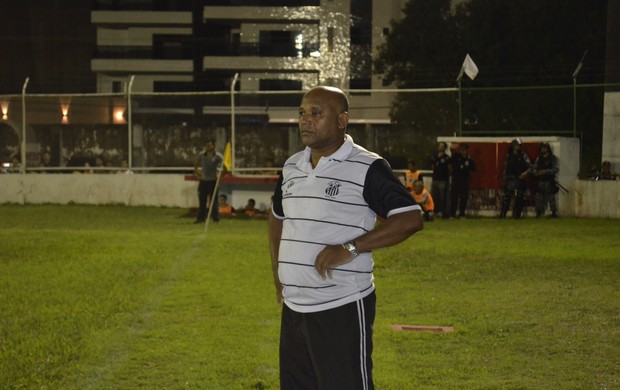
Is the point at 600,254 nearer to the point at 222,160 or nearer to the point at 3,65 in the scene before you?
the point at 222,160

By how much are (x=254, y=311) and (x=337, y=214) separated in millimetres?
6091

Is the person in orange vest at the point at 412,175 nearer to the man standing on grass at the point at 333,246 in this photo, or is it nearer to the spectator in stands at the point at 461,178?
the spectator in stands at the point at 461,178

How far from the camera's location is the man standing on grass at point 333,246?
16.1ft

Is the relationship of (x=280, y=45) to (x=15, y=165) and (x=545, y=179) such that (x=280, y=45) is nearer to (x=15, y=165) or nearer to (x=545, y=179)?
(x=15, y=165)

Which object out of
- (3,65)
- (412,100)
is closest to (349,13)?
(3,65)

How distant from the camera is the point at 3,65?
2803 inches

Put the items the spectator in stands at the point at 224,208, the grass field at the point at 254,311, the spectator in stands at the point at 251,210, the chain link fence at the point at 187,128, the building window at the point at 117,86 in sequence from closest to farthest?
1. the grass field at the point at 254,311
2. the spectator in stands at the point at 251,210
3. the spectator in stands at the point at 224,208
4. the chain link fence at the point at 187,128
5. the building window at the point at 117,86

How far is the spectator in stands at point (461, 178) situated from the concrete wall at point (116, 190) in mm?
4548

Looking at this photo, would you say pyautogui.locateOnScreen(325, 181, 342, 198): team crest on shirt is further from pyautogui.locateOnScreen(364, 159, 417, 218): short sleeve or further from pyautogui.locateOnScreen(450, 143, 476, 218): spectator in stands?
pyautogui.locateOnScreen(450, 143, 476, 218): spectator in stands

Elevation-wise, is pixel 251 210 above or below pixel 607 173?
below

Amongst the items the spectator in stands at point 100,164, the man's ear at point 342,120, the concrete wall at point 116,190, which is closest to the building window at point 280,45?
the spectator in stands at point 100,164

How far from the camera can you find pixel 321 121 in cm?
507

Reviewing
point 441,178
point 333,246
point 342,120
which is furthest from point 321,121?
point 441,178

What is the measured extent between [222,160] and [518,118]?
16032 mm
